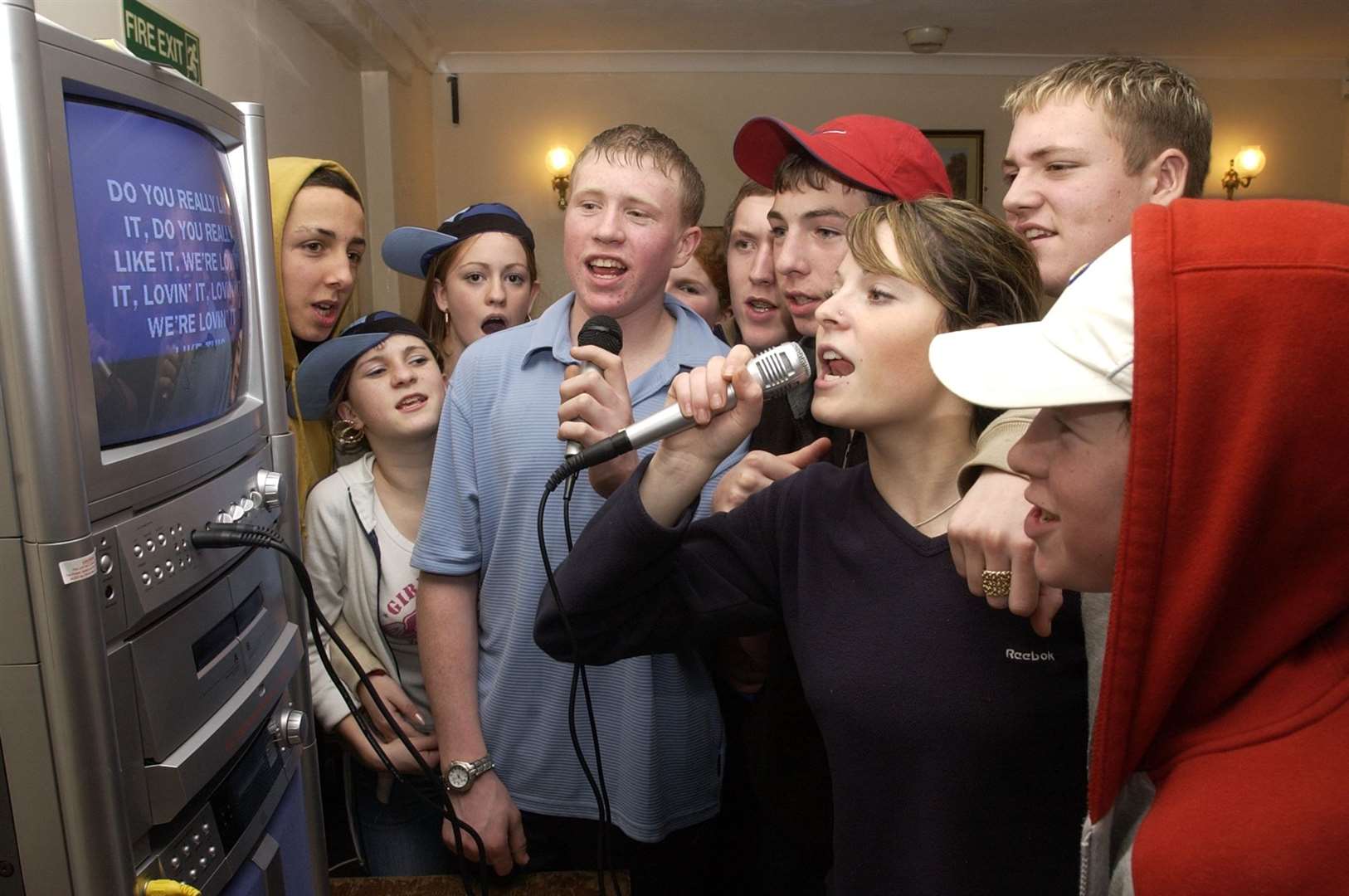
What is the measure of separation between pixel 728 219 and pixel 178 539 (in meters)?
1.79

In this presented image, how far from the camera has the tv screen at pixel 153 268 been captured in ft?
2.65

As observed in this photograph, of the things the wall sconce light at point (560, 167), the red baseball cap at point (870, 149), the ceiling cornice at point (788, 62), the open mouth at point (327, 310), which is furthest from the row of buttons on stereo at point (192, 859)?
the ceiling cornice at point (788, 62)

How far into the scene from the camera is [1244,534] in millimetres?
729

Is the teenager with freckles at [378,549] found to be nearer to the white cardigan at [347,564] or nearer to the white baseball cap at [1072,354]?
the white cardigan at [347,564]

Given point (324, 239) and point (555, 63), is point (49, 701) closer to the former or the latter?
point (324, 239)

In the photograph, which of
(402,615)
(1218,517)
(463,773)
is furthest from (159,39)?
(1218,517)

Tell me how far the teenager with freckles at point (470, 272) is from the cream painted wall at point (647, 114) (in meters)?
4.27

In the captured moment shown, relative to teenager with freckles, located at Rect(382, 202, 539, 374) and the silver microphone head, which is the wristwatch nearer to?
the silver microphone head

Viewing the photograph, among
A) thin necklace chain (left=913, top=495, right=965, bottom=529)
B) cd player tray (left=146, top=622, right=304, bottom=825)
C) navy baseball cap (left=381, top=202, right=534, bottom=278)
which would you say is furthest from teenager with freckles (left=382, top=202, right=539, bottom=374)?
thin necklace chain (left=913, top=495, right=965, bottom=529)

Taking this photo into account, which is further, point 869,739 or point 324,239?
point 324,239

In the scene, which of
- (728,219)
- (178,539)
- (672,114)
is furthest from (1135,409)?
(672,114)

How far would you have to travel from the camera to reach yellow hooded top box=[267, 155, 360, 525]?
206 cm

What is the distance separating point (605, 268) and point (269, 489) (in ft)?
2.57

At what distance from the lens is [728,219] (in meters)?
2.45
